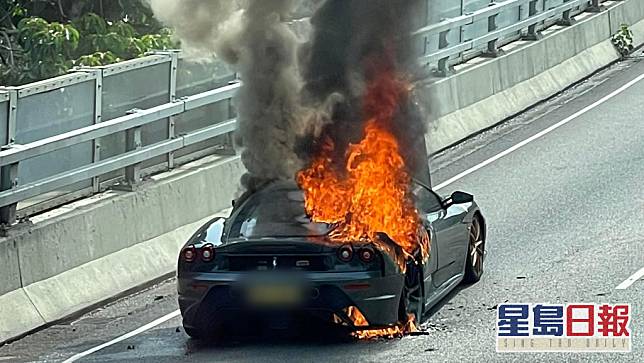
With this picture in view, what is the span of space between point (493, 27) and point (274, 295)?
14.4m

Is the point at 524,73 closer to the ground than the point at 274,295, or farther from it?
closer to the ground

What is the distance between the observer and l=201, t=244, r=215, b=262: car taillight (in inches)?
475

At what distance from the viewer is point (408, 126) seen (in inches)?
547

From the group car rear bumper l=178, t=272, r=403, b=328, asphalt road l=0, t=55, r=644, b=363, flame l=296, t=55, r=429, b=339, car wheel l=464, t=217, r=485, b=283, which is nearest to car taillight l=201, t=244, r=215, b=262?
car rear bumper l=178, t=272, r=403, b=328

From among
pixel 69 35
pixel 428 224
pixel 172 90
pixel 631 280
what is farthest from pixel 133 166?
pixel 631 280

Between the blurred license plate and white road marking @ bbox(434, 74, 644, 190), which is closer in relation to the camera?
the blurred license plate

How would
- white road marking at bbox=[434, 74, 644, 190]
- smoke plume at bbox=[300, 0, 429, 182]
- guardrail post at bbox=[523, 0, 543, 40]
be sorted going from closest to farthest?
smoke plume at bbox=[300, 0, 429, 182], white road marking at bbox=[434, 74, 644, 190], guardrail post at bbox=[523, 0, 543, 40]

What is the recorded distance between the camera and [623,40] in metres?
29.3

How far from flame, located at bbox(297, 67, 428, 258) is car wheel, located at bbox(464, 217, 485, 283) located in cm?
131

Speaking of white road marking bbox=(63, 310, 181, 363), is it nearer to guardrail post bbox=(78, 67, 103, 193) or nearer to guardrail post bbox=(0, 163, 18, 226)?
guardrail post bbox=(0, 163, 18, 226)

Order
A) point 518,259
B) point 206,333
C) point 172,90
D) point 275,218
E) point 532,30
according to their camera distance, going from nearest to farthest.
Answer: point 206,333
point 275,218
point 518,259
point 172,90
point 532,30

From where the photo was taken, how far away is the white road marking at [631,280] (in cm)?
1378

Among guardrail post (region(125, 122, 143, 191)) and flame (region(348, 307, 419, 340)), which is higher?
guardrail post (region(125, 122, 143, 191))

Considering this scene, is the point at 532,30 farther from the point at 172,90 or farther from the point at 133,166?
the point at 133,166
